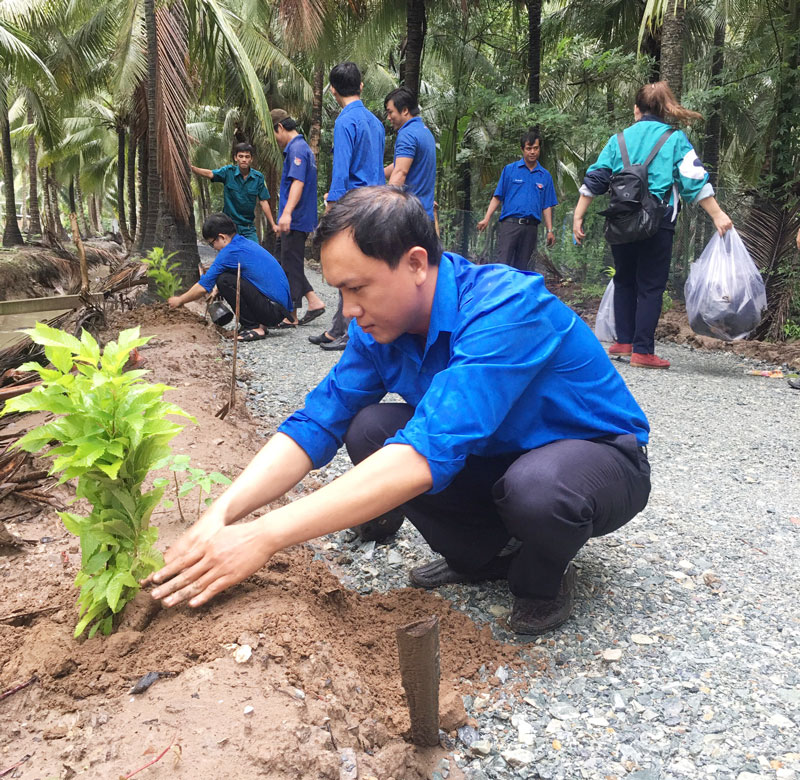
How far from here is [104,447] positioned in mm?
1637

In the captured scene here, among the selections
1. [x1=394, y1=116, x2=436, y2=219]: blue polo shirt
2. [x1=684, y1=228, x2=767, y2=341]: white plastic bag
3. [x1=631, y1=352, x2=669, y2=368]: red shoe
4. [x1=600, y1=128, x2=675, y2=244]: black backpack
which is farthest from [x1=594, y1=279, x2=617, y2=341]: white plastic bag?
[x1=394, y1=116, x2=436, y2=219]: blue polo shirt

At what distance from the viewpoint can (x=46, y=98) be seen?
18.9 metres

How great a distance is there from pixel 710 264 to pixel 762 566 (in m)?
3.65

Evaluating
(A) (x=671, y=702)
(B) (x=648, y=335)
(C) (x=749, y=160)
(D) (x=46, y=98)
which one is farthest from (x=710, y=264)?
(D) (x=46, y=98)

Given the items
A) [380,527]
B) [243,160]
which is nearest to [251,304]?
[243,160]

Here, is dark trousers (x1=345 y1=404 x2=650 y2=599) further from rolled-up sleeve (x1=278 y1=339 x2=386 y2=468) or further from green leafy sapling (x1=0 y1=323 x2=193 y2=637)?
green leafy sapling (x1=0 y1=323 x2=193 y2=637)

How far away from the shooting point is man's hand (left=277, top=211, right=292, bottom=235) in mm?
6739

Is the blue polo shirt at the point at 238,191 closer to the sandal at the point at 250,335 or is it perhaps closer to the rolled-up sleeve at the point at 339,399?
the sandal at the point at 250,335

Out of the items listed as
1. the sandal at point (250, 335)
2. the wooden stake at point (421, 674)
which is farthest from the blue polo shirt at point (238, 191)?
the wooden stake at point (421, 674)

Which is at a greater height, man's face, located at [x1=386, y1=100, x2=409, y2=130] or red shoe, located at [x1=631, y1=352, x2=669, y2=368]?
man's face, located at [x1=386, y1=100, x2=409, y2=130]

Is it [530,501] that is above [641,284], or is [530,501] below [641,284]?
below

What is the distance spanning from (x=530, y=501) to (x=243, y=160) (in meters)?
6.93

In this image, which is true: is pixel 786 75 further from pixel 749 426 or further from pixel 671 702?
pixel 671 702

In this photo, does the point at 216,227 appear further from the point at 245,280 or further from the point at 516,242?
the point at 516,242
